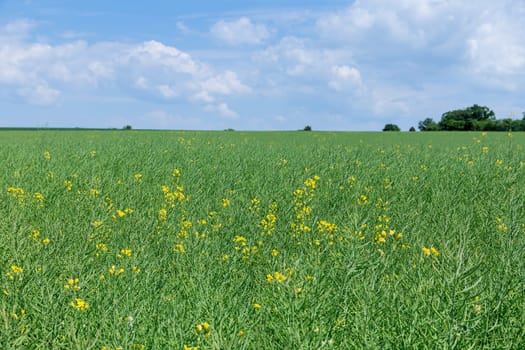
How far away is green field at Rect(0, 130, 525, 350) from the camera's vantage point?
3104 mm

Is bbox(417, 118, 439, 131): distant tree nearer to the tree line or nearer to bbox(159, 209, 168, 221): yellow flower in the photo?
the tree line

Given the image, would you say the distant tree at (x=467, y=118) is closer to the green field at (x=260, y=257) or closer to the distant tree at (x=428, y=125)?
the distant tree at (x=428, y=125)

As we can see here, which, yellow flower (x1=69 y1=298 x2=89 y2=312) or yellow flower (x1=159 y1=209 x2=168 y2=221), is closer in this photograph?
yellow flower (x1=69 y1=298 x2=89 y2=312)

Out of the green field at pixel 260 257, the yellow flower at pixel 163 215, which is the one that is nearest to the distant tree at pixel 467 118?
the green field at pixel 260 257

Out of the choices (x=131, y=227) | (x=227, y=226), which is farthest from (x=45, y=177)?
(x=227, y=226)

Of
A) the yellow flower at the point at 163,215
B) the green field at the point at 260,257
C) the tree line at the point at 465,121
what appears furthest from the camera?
the tree line at the point at 465,121

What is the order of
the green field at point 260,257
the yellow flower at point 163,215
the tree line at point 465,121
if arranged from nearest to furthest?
the green field at point 260,257 < the yellow flower at point 163,215 < the tree line at point 465,121

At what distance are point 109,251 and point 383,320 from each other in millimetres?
3202

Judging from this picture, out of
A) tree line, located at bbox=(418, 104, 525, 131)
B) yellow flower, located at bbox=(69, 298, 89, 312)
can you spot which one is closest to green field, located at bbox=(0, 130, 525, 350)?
yellow flower, located at bbox=(69, 298, 89, 312)

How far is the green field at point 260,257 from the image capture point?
122 inches

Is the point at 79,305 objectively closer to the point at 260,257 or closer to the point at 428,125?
the point at 260,257

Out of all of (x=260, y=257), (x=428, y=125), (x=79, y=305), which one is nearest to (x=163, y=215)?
(x=260, y=257)

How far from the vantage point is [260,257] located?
5.34 m

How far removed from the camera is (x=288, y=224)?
21.6ft
